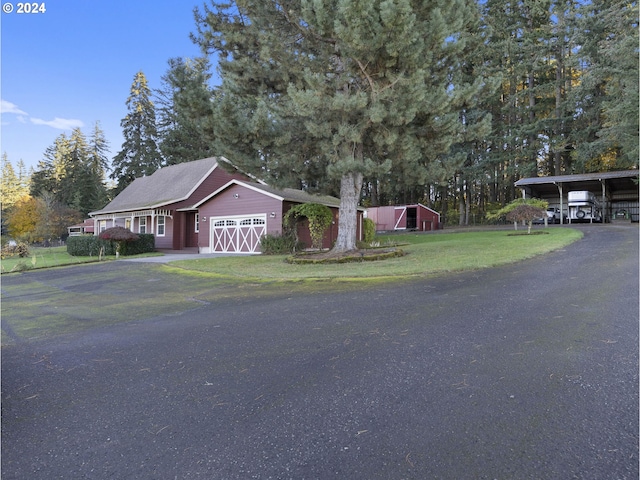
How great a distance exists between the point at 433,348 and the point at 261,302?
3677mm

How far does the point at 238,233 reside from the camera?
782 inches

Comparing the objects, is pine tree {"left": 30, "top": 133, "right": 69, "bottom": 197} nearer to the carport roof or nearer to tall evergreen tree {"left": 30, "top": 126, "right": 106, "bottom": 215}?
tall evergreen tree {"left": 30, "top": 126, "right": 106, "bottom": 215}

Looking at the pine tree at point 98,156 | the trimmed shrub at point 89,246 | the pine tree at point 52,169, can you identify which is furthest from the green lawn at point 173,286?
the pine tree at point 52,169

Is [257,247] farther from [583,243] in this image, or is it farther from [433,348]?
[433,348]

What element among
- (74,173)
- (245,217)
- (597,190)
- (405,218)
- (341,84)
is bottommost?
(245,217)

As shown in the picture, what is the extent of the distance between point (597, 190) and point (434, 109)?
22.6 meters

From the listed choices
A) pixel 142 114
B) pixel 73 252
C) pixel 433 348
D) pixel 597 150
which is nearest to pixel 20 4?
pixel 433 348

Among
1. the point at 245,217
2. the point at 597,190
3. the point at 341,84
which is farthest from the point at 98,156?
the point at 597,190

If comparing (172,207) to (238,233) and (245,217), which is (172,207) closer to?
(238,233)

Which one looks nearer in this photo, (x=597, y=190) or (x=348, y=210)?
(x=348, y=210)

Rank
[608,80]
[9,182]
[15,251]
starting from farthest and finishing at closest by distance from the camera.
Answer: [9,182] → [608,80] → [15,251]

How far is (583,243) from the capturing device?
41.0 ft

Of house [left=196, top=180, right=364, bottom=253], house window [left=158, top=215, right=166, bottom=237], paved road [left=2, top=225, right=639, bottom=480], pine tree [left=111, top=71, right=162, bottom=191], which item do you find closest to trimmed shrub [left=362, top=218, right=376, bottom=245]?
house [left=196, top=180, right=364, bottom=253]

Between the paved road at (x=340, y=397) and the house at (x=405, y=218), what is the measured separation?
26.3m
